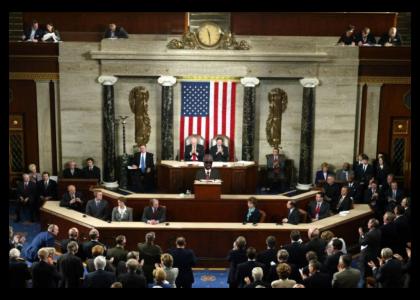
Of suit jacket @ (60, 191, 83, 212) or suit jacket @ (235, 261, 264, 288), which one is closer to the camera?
suit jacket @ (235, 261, 264, 288)

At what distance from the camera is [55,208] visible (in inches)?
619

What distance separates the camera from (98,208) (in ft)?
50.9

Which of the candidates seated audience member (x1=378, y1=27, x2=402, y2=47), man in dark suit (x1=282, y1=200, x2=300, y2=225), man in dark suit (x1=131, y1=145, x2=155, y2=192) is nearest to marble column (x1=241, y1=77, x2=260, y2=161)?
man in dark suit (x1=131, y1=145, x2=155, y2=192)

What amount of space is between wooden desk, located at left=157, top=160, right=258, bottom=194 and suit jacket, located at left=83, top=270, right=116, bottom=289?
311 inches

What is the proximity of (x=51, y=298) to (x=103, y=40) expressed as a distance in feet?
36.7

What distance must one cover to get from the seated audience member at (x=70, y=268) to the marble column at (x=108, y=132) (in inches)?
337

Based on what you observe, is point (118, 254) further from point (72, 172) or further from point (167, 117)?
point (167, 117)

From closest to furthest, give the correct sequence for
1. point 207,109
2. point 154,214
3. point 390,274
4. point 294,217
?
point 390,274 → point 294,217 → point 154,214 → point 207,109

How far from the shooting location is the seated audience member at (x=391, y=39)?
63.2 ft

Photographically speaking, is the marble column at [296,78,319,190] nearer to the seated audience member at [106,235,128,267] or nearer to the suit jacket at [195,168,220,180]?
the suit jacket at [195,168,220,180]

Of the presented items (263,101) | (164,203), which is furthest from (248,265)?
(263,101)

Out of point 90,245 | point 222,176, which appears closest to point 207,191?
point 222,176

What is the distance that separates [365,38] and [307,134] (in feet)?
11.2

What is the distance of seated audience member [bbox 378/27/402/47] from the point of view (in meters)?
19.3
